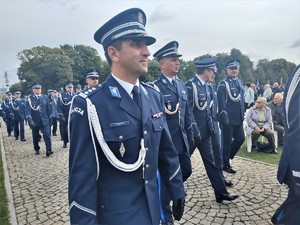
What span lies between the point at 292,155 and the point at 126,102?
1.32 meters

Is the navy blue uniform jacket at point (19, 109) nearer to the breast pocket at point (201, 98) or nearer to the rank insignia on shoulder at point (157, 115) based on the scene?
the breast pocket at point (201, 98)

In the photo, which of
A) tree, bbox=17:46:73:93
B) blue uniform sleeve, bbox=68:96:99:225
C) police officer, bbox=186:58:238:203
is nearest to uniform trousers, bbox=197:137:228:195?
police officer, bbox=186:58:238:203

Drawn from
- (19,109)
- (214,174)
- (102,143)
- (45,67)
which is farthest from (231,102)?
(45,67)

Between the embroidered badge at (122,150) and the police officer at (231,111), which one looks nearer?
the embroidered badge at (122,150)

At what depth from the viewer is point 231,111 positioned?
20.8 feet

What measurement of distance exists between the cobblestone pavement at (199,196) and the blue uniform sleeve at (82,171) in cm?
274

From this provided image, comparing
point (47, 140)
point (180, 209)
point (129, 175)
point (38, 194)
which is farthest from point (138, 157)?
point (47, 140)

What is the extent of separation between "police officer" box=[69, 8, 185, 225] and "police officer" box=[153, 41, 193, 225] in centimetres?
210

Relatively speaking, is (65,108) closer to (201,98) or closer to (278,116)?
(201,98)

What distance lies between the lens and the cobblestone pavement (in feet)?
13.7

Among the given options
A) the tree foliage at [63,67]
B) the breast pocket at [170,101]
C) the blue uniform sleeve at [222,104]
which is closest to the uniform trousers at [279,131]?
the blue uniform sleeve at [222,104]

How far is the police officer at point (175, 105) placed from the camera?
4.32 m

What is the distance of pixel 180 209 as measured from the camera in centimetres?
257

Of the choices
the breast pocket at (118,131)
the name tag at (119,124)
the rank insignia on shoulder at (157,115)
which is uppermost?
the rank insignia on shoulder at (157,115)
